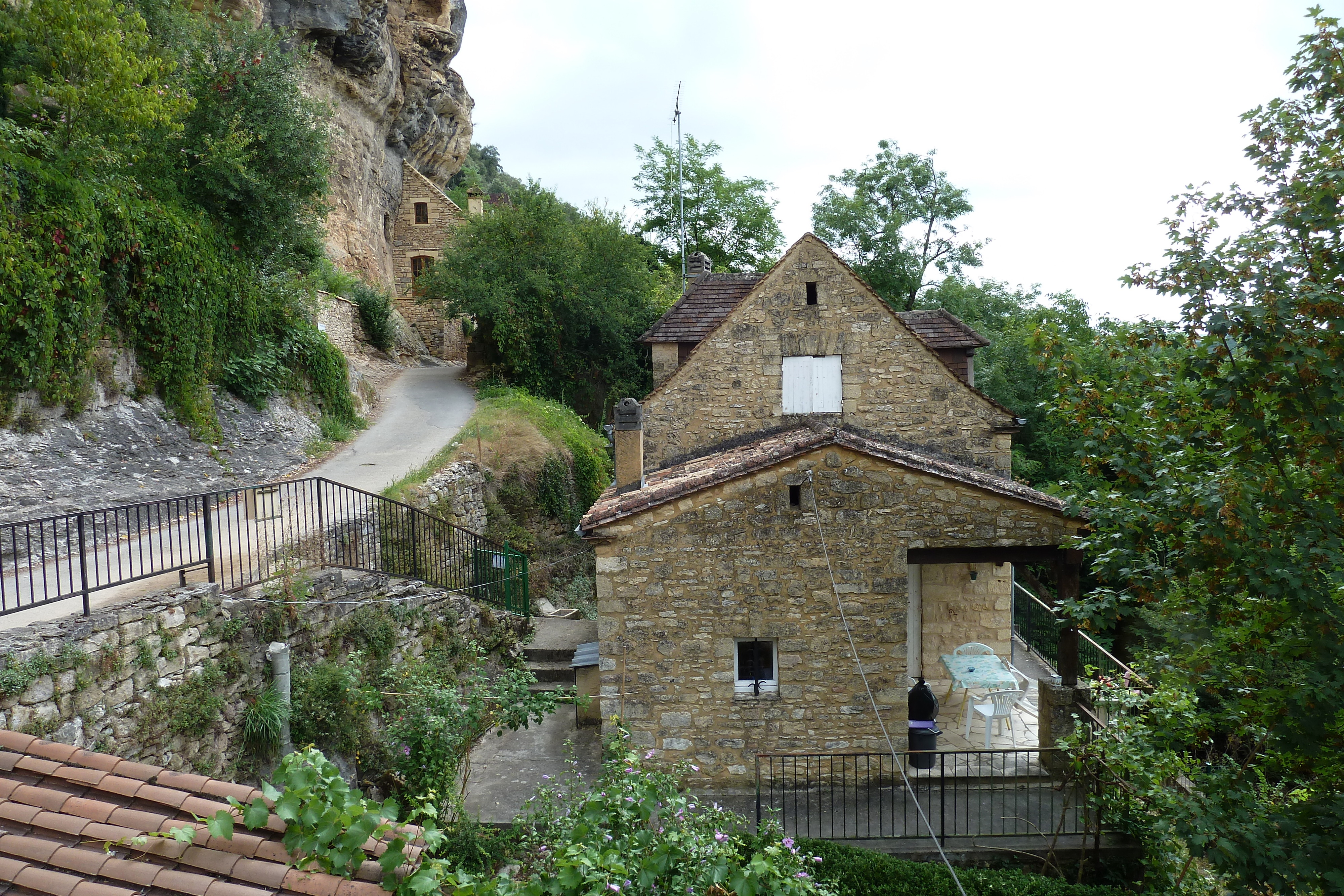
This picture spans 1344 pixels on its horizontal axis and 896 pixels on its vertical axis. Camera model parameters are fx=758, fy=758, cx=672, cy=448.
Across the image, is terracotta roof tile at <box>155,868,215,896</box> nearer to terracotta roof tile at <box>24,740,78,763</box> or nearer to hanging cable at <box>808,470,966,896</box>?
terracotta roof tile at <box>24,740,78,763</box>

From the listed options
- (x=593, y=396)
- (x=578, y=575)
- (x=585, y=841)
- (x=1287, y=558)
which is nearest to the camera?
(x=585, y=841)

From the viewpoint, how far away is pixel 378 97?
28.9 meters

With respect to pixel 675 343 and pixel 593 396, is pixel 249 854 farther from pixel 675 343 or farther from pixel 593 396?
pixel 593 396

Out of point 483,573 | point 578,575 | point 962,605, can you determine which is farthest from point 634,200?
point 962,605

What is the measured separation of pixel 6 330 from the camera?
10125 millimetres

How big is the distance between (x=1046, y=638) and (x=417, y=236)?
30.6m

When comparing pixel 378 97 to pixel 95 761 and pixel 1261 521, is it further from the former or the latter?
pixel 1261 521

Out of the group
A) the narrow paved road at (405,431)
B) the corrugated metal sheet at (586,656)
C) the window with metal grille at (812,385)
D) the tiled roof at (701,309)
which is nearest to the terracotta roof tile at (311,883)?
the corrugated metal sheet at (586,656)

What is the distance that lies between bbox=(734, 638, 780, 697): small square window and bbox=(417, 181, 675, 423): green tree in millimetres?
15671

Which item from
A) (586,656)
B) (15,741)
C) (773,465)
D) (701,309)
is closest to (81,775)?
(15,741)

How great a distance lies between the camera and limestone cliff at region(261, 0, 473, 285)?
24.7 m

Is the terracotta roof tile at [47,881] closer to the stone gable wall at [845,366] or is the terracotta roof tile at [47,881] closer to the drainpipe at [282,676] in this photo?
the drainpipe at [282,676]

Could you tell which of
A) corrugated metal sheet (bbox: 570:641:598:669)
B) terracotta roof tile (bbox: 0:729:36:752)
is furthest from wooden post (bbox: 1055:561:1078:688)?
terracotta roof tile (bbox: 0:729:36:752)

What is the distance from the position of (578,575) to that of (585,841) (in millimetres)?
12985
